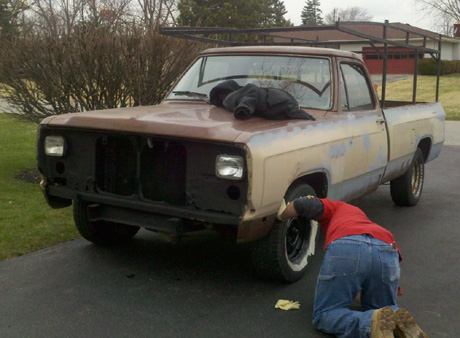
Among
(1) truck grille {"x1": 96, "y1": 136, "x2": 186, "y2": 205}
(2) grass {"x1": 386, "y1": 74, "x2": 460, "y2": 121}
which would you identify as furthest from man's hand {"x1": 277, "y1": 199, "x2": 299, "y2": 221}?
(2) grass {"x1": 386, "y1": 74, "x2": 460, "y2": 121}

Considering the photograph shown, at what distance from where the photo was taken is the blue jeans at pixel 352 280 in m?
3.75

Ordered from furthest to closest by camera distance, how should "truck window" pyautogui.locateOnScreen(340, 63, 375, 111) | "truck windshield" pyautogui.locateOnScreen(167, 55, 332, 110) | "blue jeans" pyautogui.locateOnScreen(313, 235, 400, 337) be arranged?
1. "truck window" pyautogui.locateOnScreen(340, 63, 375, 111)
2. "truck windshield" pyautogui.locateOnScreen(167, 55, 332, 110)
3. "blue jeans" pyautogui.locateOnScreen(313, 235, 400, 337)

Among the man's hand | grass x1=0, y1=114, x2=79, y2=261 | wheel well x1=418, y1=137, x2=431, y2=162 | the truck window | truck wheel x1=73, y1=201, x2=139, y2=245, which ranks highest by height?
the truck window

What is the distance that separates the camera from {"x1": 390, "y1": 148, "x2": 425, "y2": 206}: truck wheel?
24.5 feet

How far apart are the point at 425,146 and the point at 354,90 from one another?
7.66 ft

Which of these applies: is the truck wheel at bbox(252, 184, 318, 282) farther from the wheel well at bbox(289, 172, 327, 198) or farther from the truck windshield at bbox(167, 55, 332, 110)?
the truck windshield at bbox(167, 55, 332, 110)

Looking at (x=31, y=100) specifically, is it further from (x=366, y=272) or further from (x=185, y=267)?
(x=366, y=272)

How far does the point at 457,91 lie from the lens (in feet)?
108

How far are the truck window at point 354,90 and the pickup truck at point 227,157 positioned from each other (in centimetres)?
1

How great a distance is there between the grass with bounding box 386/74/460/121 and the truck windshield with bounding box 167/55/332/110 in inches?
778

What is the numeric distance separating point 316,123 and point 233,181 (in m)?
1.16

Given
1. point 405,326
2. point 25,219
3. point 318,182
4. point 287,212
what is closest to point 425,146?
point 318,182

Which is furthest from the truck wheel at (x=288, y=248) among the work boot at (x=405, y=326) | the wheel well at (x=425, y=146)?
the wheel well at (x=425, y=146)

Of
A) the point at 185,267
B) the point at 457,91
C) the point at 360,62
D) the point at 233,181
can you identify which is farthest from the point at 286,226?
the point at 457,91
